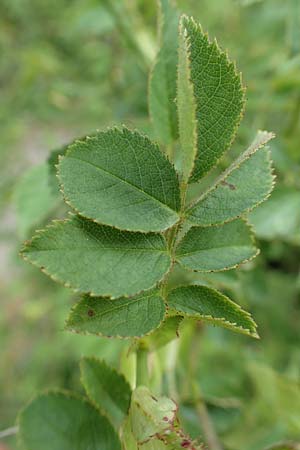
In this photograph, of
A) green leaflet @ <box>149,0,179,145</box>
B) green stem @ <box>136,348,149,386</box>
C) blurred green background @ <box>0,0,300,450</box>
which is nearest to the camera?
green stem @ <box>136,348,149,386</box>

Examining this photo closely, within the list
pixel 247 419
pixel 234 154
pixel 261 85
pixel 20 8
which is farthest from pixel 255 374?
pixel 20 8

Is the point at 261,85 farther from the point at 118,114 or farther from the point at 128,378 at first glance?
the point at 128,378

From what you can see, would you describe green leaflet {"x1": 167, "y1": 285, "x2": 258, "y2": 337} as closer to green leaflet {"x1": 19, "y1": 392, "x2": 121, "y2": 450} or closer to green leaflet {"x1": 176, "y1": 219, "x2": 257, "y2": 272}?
green leaflet {"x1": 176, "y1": 219, "x2": 257, "y2": 272}

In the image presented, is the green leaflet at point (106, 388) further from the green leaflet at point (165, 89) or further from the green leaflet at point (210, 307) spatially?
the green leaflet at point (165, 89)

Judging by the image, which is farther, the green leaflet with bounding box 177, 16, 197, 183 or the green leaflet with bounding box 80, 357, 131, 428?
the green leaflet with bounding box 80, 357, 131, 428

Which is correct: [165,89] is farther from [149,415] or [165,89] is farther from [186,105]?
A: [149,415]

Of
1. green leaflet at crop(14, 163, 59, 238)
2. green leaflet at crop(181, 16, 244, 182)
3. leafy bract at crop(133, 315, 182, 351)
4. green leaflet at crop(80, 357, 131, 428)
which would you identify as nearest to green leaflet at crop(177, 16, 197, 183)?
green leaflet at crop(181, 16, 244, 182)

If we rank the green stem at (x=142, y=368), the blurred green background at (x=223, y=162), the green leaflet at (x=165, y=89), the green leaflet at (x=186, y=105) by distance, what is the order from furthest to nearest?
the blurred green background at (x=223, y=162) → the green leaflet at (x=165, y=89) → the green stem at (x=142, y=368) → the green leaflet at (x=186, y=105)

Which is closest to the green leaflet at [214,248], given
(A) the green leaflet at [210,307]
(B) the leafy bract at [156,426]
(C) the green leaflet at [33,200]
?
(A) the green leaflet at [210,307]
